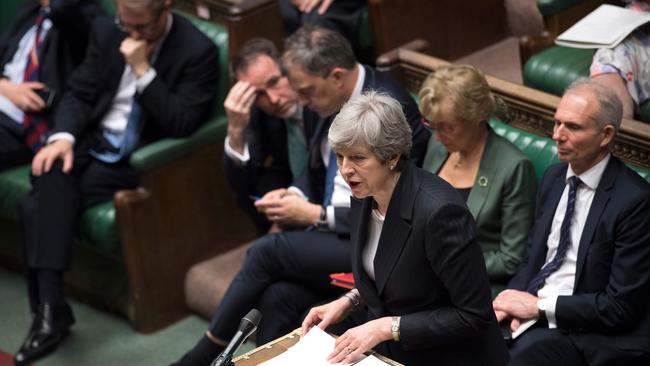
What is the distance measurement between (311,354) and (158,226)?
1.46m

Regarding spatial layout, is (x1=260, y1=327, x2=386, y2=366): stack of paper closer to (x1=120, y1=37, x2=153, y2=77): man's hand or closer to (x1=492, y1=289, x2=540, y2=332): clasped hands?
(x1=492, y1=289, x2=540, y2=332): clasped hands

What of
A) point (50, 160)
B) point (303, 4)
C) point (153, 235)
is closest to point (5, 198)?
point (50, 160)

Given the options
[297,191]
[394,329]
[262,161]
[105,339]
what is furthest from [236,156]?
[394,329]

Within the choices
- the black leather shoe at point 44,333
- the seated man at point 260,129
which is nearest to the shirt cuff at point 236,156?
the seated man at point 260,129

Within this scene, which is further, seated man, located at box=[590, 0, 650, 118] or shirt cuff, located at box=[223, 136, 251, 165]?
shirt cuff, located at box=[223, 136, 251, 165]

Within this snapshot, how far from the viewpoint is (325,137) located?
287 centimetres

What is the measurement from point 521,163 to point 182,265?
51.8 inches

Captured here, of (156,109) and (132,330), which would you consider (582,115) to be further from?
(132,330)

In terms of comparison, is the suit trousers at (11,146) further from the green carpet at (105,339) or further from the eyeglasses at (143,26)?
the eyeglasses at (143,26)

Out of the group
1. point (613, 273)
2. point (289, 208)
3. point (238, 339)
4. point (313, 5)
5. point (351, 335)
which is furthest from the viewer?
point (313, 5)

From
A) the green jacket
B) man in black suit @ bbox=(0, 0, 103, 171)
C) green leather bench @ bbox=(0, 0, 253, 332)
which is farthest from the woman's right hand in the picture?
man in black suit @ bbox=(0, 0, 103, 171)

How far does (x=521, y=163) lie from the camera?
2484 millimetres

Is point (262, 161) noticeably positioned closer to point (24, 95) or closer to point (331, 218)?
point (331, 218)

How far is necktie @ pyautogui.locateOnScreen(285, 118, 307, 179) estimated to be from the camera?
3055 millimetres
